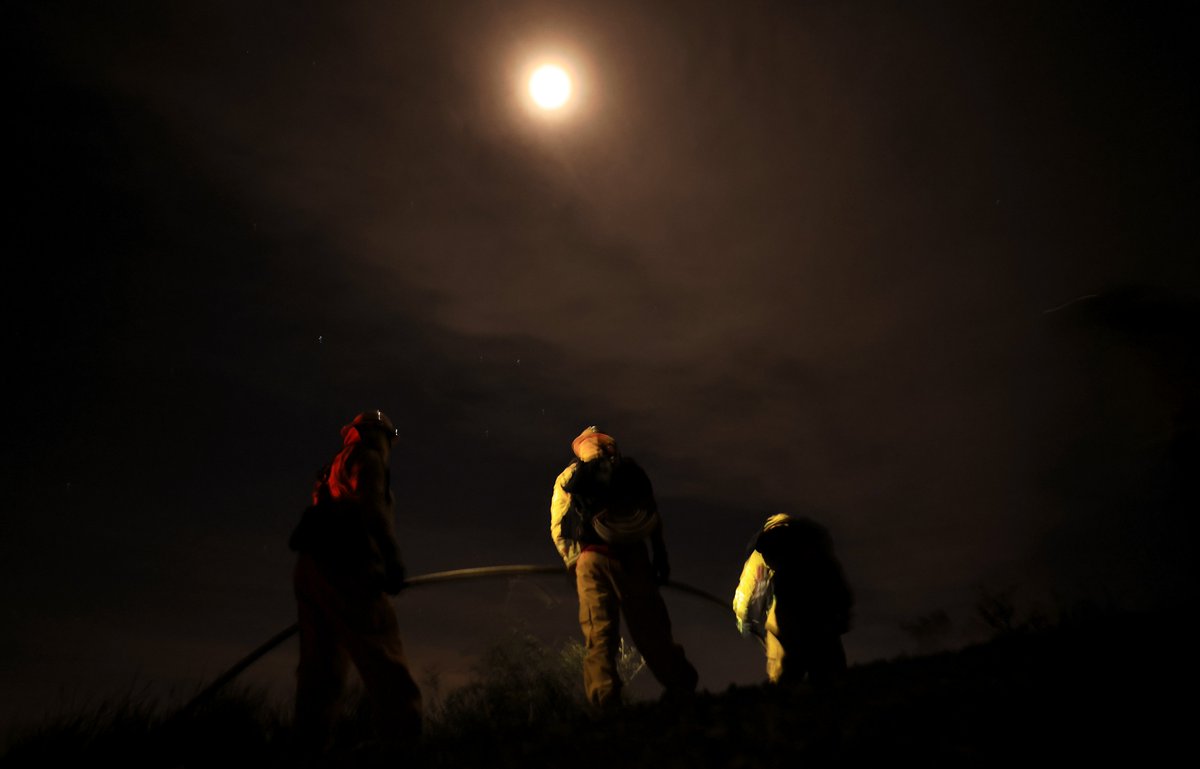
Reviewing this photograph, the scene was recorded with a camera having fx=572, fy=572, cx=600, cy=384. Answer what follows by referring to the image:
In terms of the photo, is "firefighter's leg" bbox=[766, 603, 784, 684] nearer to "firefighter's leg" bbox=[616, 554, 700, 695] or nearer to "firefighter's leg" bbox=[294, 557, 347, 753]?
"firefighter's leg" bbox=[616, 554, 700, 695]

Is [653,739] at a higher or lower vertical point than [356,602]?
lower

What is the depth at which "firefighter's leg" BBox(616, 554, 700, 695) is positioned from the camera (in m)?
4.56

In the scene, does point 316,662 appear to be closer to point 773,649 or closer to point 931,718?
point 931,718

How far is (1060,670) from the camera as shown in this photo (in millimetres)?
2270

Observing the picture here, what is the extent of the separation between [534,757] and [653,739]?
0.55 meters

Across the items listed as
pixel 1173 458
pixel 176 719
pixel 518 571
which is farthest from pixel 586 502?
pixel 1173 458

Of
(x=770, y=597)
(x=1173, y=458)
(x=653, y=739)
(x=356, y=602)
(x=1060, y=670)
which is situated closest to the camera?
(x=1060, y=670)

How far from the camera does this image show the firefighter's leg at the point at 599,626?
4492 millimetres

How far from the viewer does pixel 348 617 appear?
384cm

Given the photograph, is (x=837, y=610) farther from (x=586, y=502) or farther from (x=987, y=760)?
(x=987, y=760)

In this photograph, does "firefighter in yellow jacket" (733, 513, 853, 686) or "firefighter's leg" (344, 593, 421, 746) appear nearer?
"firefighter's leg" (344, 593, 421, 746)

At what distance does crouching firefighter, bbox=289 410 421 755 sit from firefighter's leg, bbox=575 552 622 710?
1380 mm

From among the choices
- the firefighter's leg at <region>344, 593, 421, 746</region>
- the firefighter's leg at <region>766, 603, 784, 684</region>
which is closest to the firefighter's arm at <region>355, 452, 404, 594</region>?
the firefighter's leg at <region>344, 593, 421, 746</region>

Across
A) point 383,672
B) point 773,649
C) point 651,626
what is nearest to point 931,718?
point 651,626
